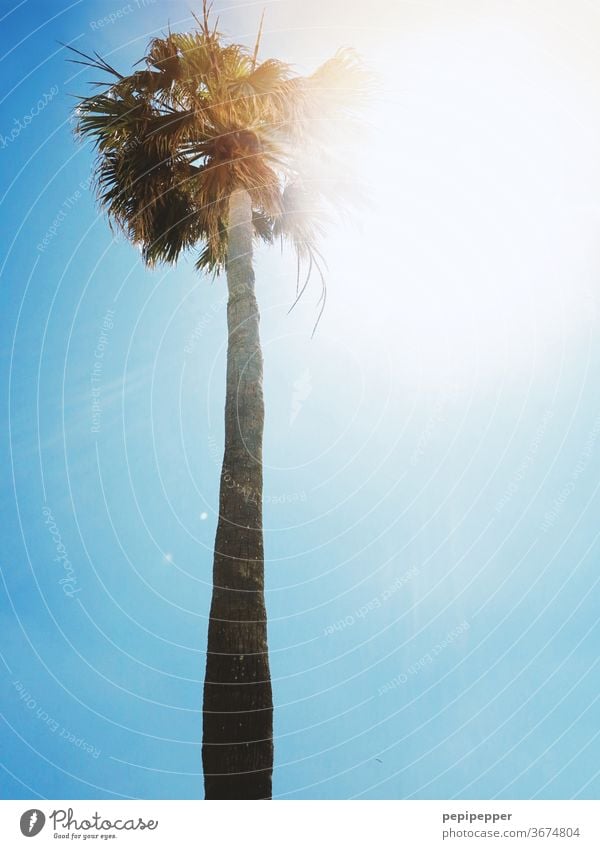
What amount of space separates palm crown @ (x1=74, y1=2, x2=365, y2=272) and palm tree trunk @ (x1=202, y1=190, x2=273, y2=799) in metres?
2.61

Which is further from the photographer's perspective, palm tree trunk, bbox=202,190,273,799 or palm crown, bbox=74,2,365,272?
palm crown, bbox=74,2,365,272

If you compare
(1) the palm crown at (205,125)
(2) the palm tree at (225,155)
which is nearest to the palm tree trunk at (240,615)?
(2) the palm tree at (225,155)

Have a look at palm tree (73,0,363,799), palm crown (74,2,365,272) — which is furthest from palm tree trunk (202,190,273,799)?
palm crown (74,2,365,272)

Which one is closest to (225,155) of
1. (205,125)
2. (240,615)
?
(205,125)

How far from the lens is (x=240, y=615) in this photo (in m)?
5.50

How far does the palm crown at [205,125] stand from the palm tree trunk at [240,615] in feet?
8.57

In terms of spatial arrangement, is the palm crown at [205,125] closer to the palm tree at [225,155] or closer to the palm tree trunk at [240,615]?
A: the palm tree at [225,155]

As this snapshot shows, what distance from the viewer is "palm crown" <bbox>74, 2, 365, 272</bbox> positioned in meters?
8.30

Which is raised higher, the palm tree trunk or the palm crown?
the palm crown

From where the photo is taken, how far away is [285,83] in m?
8.34

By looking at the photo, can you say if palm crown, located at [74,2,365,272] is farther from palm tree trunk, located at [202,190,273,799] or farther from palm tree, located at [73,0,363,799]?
palm tree trunk, located at [202,190,273,799]
